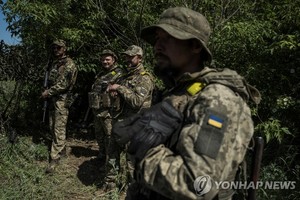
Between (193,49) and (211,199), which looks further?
(193,49)

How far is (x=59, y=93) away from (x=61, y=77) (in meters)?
0.28

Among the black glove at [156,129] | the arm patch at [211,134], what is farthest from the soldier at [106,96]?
the arm patch at [211,134]

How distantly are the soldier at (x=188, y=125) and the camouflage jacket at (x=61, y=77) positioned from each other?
447cm

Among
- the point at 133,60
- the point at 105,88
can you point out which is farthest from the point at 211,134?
the point at 105,88

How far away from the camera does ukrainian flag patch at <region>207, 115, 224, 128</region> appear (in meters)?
1.45

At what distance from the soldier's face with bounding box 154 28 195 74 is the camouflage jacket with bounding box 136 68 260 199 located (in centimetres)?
22

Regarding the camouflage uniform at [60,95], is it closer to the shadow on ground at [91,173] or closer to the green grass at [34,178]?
the green grass at [34,178]

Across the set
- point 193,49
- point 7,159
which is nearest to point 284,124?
point 193,49

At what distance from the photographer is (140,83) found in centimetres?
509

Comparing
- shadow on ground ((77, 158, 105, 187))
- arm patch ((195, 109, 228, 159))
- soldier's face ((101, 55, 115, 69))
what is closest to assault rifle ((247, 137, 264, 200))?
arm patch ((195, 109, 228, 159))

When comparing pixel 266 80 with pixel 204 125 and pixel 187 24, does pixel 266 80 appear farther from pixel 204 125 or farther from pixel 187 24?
pixel 204 125

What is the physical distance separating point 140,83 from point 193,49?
10.8ft

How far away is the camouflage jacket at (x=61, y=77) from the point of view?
609 cm

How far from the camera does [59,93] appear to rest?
20.2 feet
